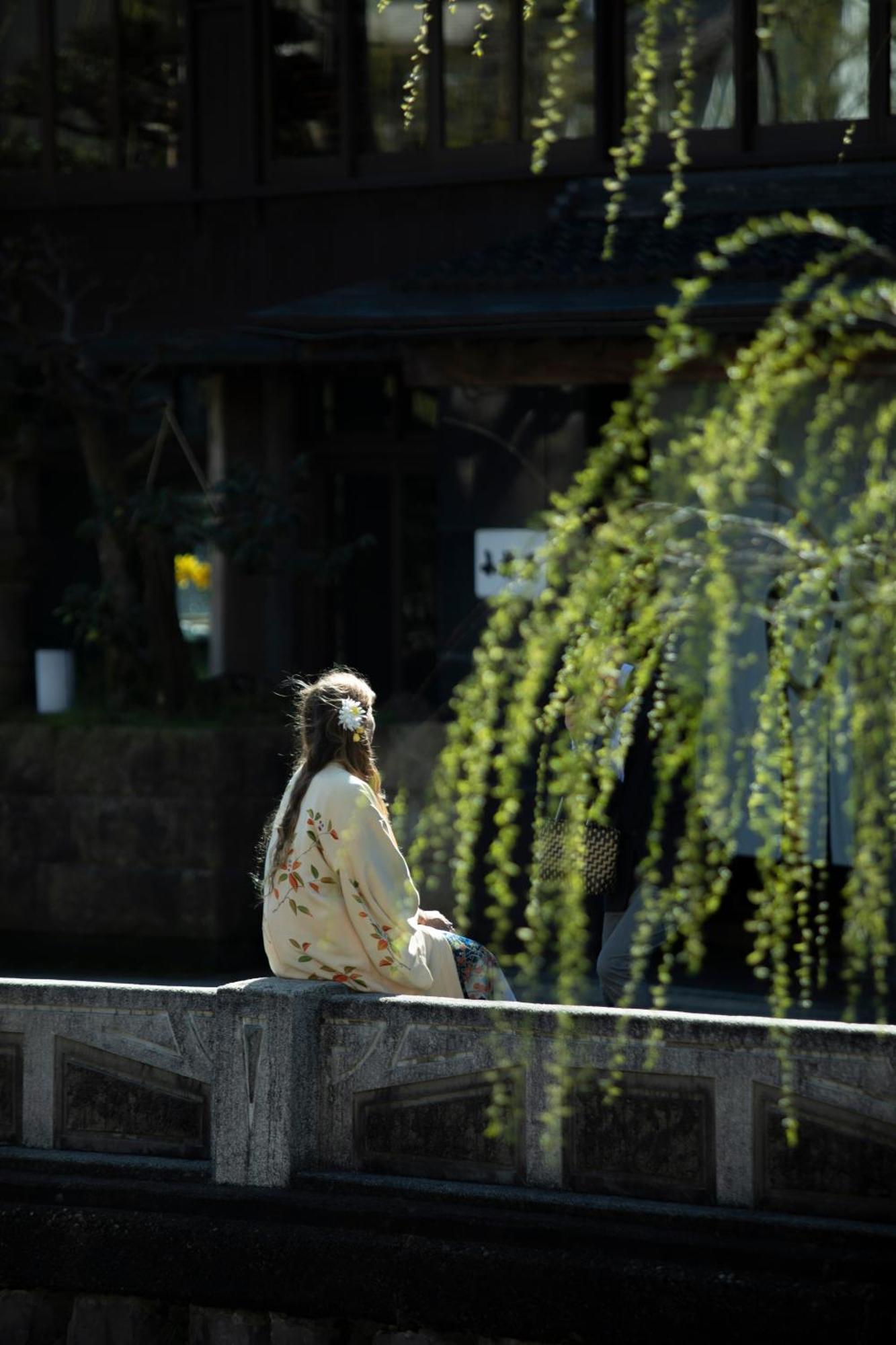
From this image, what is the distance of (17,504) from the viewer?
46.4 feet

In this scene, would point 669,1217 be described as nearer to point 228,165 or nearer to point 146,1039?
point 146,1039

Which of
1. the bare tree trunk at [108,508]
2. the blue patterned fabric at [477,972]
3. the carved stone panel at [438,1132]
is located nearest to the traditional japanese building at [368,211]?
the bare tree trunk at [108,508]

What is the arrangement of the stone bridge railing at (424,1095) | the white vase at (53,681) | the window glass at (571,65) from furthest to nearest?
the window glass at (571,65), the white vase at (53,681), the stone bridge railing at (424,1095)

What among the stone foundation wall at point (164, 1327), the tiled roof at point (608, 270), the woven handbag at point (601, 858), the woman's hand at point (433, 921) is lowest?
the stone foundation wall at point (164, 1327)

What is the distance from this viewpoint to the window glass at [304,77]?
50.6ft

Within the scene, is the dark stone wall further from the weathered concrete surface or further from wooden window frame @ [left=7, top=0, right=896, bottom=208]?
the weathered concrete surface

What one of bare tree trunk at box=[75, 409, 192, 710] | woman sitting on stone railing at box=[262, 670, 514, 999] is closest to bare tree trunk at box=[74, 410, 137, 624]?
bare tree trunk at box=[75, 409, 192, 710]

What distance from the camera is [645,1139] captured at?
5.74 m

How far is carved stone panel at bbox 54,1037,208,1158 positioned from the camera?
6301 mm

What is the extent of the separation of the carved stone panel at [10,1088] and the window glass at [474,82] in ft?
31.7

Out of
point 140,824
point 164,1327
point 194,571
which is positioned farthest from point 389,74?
point 164,1327

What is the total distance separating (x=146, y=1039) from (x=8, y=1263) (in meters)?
0.76

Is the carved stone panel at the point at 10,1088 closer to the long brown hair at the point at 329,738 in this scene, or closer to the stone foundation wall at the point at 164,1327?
the stone foundation wall at the point at 164,1327

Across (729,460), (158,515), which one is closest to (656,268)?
(158,515)
